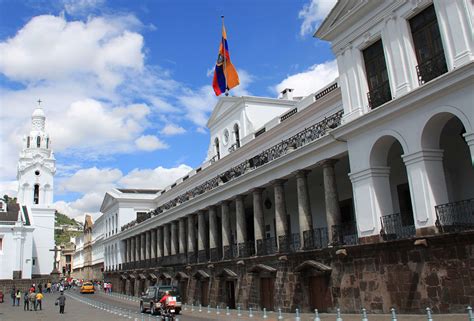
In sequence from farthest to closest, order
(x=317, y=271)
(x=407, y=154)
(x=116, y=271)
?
(x=116, y=271) → (x=317, y=271) → (x=407, y=154)

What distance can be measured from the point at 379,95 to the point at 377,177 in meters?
3.37

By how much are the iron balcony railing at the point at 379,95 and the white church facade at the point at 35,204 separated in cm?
6440

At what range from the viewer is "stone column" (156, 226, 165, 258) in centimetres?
4546

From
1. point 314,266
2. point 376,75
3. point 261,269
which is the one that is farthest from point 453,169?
point 261,269

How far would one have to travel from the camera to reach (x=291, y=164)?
78.1 ft

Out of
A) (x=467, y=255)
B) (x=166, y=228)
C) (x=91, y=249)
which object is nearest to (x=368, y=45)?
(x=467, y=255)

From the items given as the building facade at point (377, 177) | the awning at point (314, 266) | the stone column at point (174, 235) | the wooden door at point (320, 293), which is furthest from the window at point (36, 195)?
the wooden door at point (320, 293)

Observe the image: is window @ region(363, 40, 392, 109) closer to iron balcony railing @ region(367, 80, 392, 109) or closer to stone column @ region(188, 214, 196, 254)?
iron balcony railing @ region(367, 80, 392, 109)

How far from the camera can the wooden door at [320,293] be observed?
19.8 metres

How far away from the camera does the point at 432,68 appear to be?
52.7 ft

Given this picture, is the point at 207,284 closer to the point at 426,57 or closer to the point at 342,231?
the point at 342,231

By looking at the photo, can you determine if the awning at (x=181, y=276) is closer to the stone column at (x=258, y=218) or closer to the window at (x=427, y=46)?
the stone column at (x=258, y=218)

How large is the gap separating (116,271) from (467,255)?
53249mm

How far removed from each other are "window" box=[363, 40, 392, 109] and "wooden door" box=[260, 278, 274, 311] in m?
11.5
